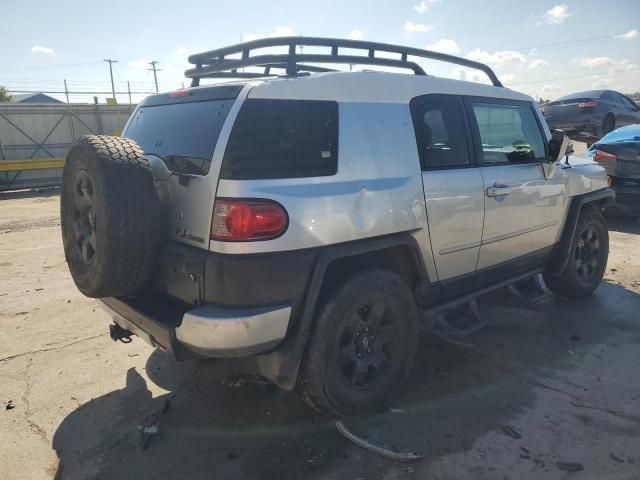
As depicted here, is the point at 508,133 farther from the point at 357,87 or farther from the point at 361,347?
the point at 361,347

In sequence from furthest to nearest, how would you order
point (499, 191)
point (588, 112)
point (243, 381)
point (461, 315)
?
point (588, 112), point (461, 315), point (499, 191), point (243, 381)

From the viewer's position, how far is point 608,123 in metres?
14.2

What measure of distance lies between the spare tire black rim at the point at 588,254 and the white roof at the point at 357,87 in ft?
7.49

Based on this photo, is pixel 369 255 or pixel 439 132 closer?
pixel 369 255

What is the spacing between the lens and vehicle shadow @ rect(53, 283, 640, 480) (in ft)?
8.55

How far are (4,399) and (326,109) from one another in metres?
2.86

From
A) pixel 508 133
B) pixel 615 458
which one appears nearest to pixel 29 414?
pixel 615 458

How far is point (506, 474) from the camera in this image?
247 centimetres

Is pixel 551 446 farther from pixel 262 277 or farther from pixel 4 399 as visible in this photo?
pixel 4 399

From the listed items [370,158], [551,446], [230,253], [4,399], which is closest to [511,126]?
[370,158]

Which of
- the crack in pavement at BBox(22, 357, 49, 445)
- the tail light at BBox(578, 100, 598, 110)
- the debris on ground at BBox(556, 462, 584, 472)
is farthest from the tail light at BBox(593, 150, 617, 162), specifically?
the crack in pavement at BBox(22, 357, 49, 445)

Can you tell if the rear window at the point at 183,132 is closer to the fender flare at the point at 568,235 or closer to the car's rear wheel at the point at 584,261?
the fender flare at the point at 568,235

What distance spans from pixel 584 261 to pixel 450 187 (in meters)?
2.60

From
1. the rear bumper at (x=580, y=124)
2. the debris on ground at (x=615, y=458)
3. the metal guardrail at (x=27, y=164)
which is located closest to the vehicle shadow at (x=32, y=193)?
the metal guardrail at (x=27, y=164)
